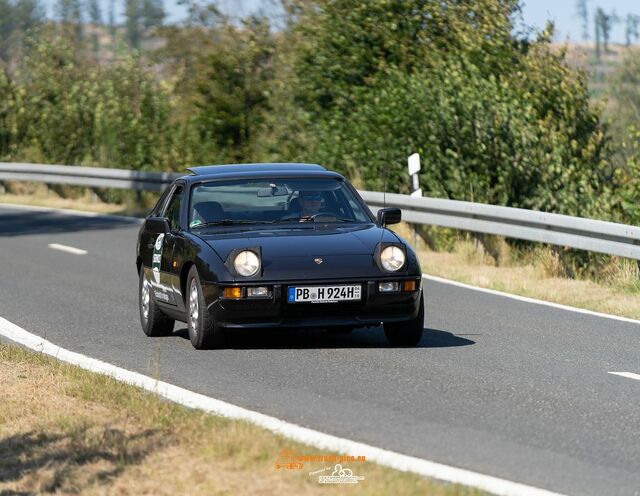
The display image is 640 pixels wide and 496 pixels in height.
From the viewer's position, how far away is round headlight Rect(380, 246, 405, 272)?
10.4 m

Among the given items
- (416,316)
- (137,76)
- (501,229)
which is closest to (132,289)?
(501,229)

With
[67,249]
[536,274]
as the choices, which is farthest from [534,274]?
[67,249]

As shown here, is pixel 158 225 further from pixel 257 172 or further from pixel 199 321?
pixel 199 321

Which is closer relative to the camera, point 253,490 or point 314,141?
point 253,490

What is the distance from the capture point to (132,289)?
15.6 m

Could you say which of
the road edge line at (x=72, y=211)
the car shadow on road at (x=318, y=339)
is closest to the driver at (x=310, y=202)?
the car shadow on road at (x=318, y=339)

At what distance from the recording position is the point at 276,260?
10258 mm

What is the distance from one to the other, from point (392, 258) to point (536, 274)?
20.6 feet

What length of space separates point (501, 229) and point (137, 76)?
2354cm

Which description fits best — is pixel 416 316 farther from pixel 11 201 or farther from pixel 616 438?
pixel 11 201

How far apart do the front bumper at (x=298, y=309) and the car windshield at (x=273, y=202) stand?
→ 1.07 metres

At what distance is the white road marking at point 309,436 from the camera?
6.11 m

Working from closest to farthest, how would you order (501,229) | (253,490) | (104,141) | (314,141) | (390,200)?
(253,490) → (501,229) → (390,200) → (314,141) → (104,141)

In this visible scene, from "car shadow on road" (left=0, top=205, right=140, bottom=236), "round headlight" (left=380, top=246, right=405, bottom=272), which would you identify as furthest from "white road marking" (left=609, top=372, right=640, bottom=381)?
"car shadow on road" (left=0, top=205, right=140, bottom=236)
